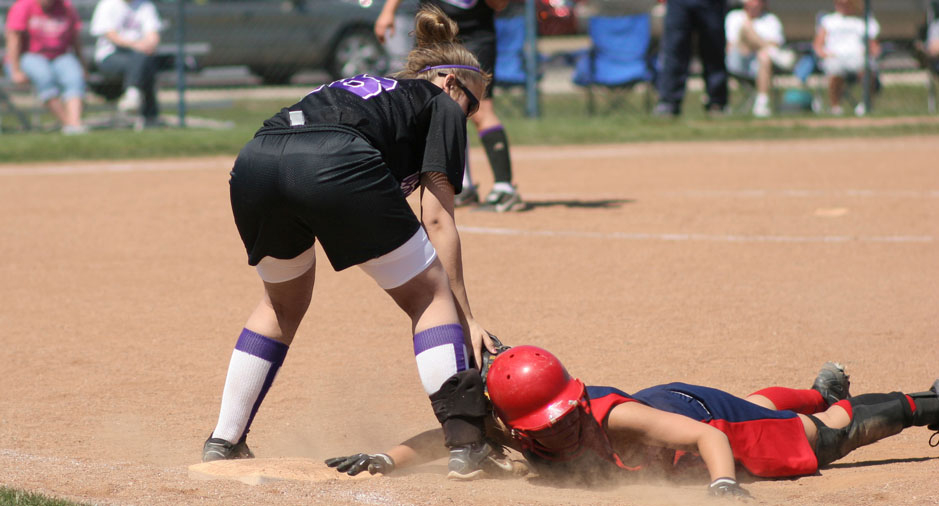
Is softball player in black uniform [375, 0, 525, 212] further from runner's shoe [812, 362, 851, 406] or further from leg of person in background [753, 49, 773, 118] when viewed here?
leg of person in background [753, 49, 773, 118]

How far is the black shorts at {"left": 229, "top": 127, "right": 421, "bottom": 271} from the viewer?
351 cm

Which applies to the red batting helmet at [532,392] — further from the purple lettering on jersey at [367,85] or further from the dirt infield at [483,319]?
the purple lettering on jersey at [367,85]

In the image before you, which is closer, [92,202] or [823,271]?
[823,271]

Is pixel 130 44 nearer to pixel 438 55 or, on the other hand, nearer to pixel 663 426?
pixel 438 55

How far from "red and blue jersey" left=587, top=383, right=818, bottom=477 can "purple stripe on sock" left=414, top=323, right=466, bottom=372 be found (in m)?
0.44

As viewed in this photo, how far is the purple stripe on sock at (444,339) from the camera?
3699 mm

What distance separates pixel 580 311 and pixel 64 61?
9.57 m

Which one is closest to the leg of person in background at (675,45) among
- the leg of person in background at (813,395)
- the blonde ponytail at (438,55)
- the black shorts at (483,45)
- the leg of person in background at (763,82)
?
the leg of person in background at (763,82)

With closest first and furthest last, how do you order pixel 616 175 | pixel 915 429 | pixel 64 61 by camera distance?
1. pixel 915 429
2. pixel 616 175
3. pixel 64 61

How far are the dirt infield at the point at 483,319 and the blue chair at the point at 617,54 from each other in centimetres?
493

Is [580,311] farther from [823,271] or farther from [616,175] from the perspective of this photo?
[616,175]

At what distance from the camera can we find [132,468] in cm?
381

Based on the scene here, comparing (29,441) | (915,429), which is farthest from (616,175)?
(29,441)

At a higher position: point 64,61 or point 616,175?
point 64,61
